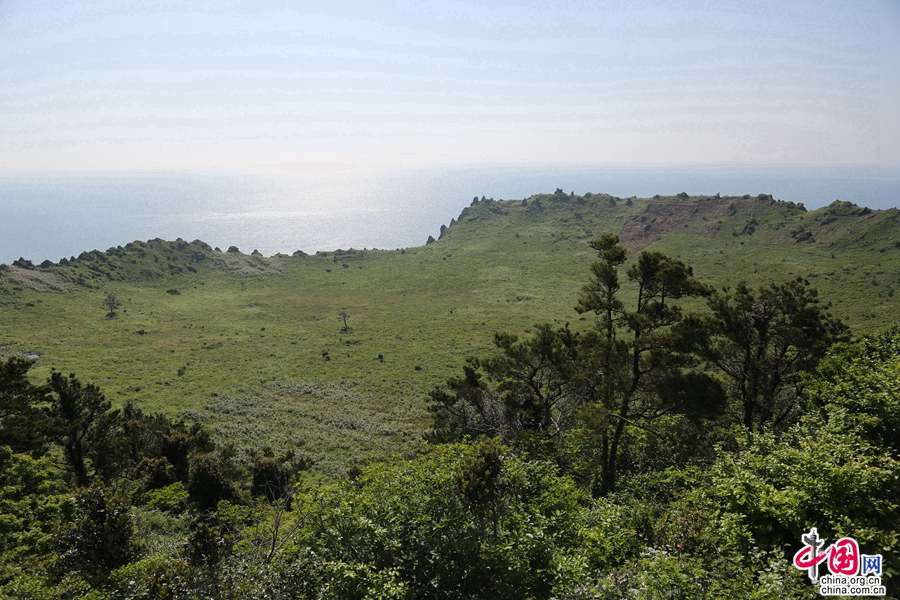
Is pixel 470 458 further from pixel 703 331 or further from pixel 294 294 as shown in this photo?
pixel 294 294

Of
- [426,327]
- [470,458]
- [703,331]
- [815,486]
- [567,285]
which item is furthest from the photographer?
[567,285]

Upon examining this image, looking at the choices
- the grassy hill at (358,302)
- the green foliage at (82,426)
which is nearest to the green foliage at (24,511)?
the green foliage at (82,426)

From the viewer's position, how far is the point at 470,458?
34.3ft

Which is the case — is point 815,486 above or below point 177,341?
above

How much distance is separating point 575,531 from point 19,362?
24117mm

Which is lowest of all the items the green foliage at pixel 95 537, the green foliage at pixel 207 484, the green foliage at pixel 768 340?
the green foliage at pixel 207 484

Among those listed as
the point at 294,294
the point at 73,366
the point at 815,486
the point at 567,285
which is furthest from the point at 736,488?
the point at 294,294

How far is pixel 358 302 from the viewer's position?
9775cm

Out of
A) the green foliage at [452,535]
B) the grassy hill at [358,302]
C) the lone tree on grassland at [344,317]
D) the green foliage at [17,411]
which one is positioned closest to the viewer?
the green foliage at [452,535]

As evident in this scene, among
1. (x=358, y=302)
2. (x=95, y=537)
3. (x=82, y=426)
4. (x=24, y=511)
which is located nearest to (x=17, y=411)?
(x=82, y=426)

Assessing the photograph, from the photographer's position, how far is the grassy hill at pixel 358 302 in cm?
4691

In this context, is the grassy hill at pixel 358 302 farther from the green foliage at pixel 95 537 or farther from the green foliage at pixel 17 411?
the green foliage at pixel 95 537

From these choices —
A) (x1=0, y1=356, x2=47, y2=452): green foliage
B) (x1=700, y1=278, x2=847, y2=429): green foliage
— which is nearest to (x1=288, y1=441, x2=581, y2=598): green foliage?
(x1=0, y1=356, x2=47, y2=452): green foliage

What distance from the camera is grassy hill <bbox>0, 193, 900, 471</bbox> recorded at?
46.9m
